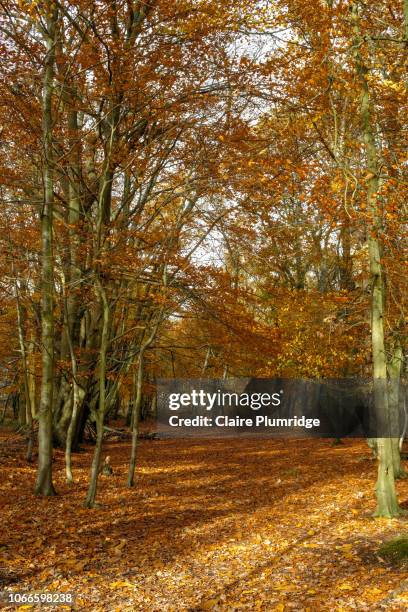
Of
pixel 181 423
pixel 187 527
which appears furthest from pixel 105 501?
pixel 181 423

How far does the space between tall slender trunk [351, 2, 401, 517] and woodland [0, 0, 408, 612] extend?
0.04 meters

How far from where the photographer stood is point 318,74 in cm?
1011

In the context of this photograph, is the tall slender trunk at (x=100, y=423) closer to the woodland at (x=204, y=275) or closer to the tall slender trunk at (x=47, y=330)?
the woodland at (x=204, y=275)

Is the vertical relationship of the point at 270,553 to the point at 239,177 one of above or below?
below

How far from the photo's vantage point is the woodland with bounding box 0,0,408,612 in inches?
277

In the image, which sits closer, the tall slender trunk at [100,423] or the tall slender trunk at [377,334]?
the tall slender trunk at [377,334]

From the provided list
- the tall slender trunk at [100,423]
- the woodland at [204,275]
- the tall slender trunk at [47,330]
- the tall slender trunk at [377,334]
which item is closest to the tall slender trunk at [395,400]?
the woodland at [204,275]

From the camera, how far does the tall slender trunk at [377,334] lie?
29.6 ft

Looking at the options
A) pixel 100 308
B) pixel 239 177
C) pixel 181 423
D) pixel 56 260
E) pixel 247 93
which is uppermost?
pixel 247 93

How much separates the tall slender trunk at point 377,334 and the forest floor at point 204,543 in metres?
0.48

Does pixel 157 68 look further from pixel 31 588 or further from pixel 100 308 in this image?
pixel 31 588

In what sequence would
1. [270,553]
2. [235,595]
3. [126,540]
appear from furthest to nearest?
[126,540] < [270,553] < [235,595]

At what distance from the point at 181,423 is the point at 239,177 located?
25567mm

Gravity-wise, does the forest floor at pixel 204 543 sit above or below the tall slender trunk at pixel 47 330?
below
